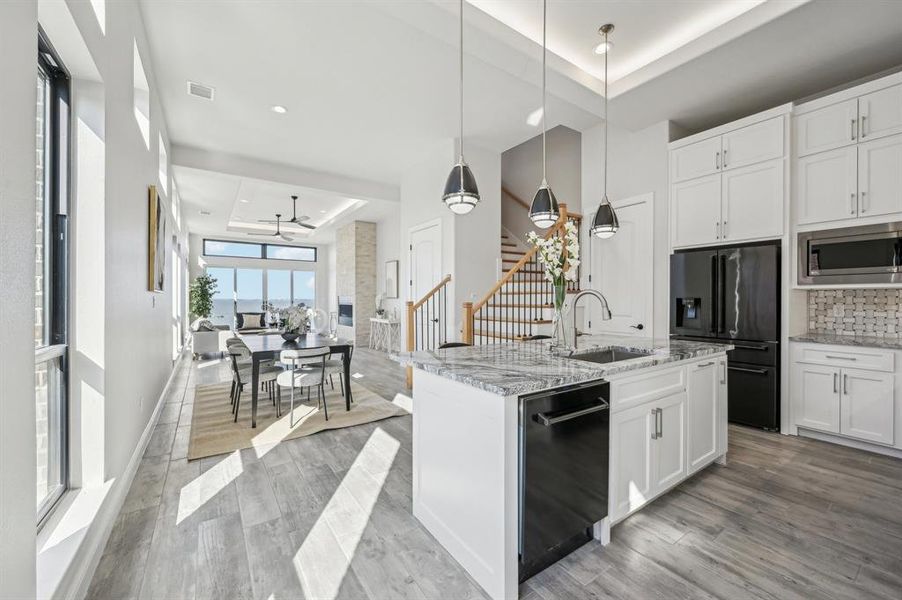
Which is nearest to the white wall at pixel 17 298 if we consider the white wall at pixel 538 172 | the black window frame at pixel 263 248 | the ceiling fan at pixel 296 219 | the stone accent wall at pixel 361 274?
the white wall at pixel 538 172

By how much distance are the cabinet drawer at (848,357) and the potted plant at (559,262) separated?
2462mm

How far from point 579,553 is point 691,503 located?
91 centimetres

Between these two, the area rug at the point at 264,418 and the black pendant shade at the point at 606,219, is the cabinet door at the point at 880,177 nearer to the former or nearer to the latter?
the black pendant shade at the point at 606,219

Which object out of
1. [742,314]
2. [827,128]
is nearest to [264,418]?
[742,314]

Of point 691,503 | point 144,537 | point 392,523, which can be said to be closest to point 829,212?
point 691,503

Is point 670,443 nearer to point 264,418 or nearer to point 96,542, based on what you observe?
point 96,542

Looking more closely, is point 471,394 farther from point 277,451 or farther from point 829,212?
point 829,212

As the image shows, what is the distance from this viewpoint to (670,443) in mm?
2279

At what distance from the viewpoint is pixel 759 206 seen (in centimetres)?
361

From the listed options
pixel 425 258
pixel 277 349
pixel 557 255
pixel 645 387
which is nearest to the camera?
pixel 645 387

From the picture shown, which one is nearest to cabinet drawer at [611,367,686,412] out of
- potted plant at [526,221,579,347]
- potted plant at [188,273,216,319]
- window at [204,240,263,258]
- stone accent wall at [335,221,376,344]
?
potted plant at [526,221,579,347]

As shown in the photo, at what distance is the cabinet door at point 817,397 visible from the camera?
10.6 feet

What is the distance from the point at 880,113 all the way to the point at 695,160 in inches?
50.5

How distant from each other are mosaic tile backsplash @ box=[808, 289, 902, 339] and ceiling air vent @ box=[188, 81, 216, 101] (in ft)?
20.2
